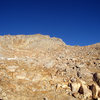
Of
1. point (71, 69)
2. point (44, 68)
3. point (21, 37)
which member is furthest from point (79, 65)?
point (21, 37)

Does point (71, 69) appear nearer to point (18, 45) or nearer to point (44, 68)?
point (44, 68)

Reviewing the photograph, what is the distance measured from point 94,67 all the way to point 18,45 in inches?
549

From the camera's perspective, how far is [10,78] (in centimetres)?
991

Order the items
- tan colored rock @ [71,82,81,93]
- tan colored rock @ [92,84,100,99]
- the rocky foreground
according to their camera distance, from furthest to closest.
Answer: tan colored rock @ [71,82,81,93]
tan colored rock @ [92,84,100,99]
the rocky foreground

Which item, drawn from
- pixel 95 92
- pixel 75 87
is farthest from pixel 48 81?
pixel 95 92

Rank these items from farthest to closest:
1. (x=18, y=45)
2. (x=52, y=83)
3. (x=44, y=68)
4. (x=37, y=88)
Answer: (x=18, y=45)
(x=44, y=68)
(x=52, y=83)
(x=37, y=88)

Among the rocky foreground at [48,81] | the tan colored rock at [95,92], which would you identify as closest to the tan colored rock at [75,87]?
the rocky foreground at [48,81]

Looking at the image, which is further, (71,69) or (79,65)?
(79,65)

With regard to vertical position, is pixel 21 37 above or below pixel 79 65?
above

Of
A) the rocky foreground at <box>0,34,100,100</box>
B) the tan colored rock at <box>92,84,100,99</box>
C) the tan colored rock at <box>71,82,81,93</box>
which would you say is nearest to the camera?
the rocky foreground at <box>0,34,100,100</box>

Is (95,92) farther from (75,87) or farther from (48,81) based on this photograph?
(48,81)

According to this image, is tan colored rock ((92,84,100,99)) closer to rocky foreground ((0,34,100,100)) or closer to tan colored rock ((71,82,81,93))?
rocky foreground ((0,34,100,100))

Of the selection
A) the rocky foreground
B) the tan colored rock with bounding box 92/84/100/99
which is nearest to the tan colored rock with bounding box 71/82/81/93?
the rocky foreground

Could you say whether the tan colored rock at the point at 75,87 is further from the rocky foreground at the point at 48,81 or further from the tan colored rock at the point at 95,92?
the tan colored rock at the point at 95,92
